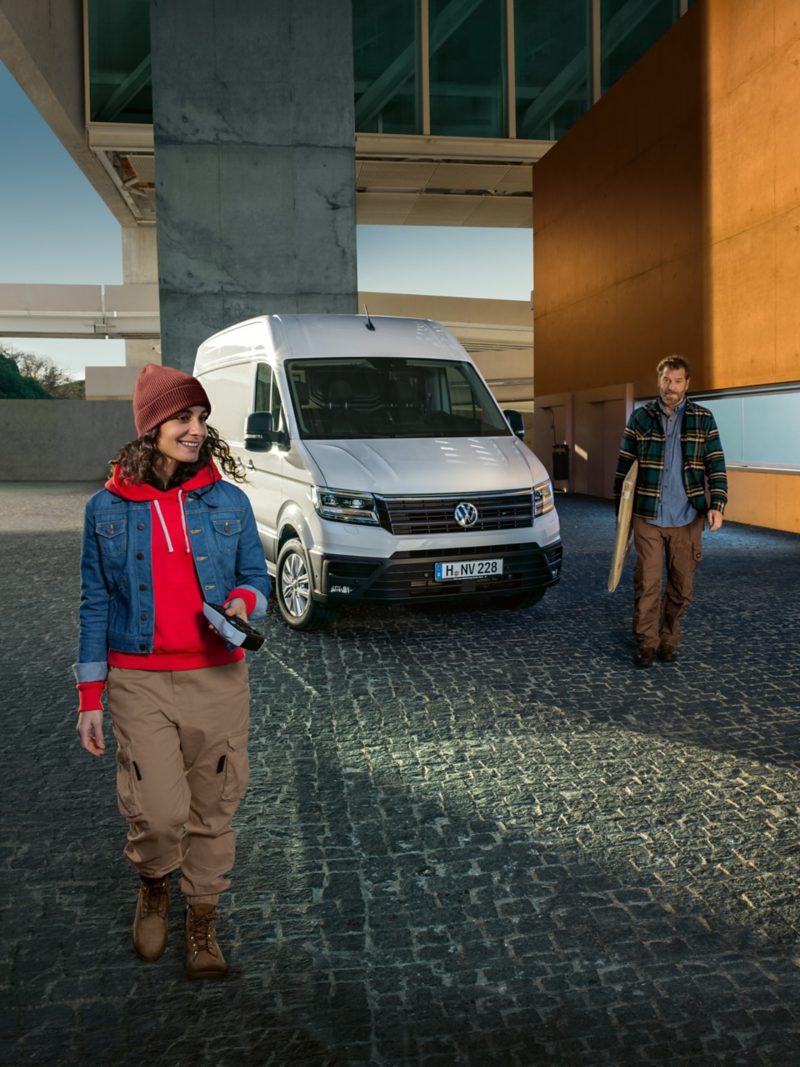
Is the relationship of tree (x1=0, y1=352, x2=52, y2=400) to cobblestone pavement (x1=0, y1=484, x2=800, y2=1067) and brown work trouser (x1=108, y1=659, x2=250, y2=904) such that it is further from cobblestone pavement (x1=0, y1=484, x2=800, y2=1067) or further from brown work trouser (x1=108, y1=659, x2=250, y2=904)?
brown work trouser (x1=108, y1=659, x2=250, y2=904)

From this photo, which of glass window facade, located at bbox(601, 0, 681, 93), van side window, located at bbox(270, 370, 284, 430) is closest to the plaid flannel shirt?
van side window, located at bbox(270, 370, 284, 430)

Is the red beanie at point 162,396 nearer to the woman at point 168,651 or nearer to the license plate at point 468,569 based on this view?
the woman at point 168,651

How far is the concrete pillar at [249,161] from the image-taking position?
16109 millimetres

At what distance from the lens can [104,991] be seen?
271 centimetres

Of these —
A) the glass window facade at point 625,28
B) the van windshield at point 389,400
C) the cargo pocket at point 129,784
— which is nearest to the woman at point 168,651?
the cargo pocket at point 129,784

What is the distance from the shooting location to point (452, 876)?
3.37 m

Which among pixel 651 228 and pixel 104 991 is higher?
pixel 651 228

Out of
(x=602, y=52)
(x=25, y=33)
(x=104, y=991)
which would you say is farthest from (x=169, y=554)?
(x=602, y=52)

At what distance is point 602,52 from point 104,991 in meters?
26.0

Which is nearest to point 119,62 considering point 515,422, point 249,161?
point 249,161

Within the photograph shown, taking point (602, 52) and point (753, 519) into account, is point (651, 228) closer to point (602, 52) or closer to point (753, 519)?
point (753, 519)

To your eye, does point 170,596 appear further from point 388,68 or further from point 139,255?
point 139,255

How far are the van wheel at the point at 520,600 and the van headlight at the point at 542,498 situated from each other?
70cm

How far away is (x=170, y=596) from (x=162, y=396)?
0.58 meters
